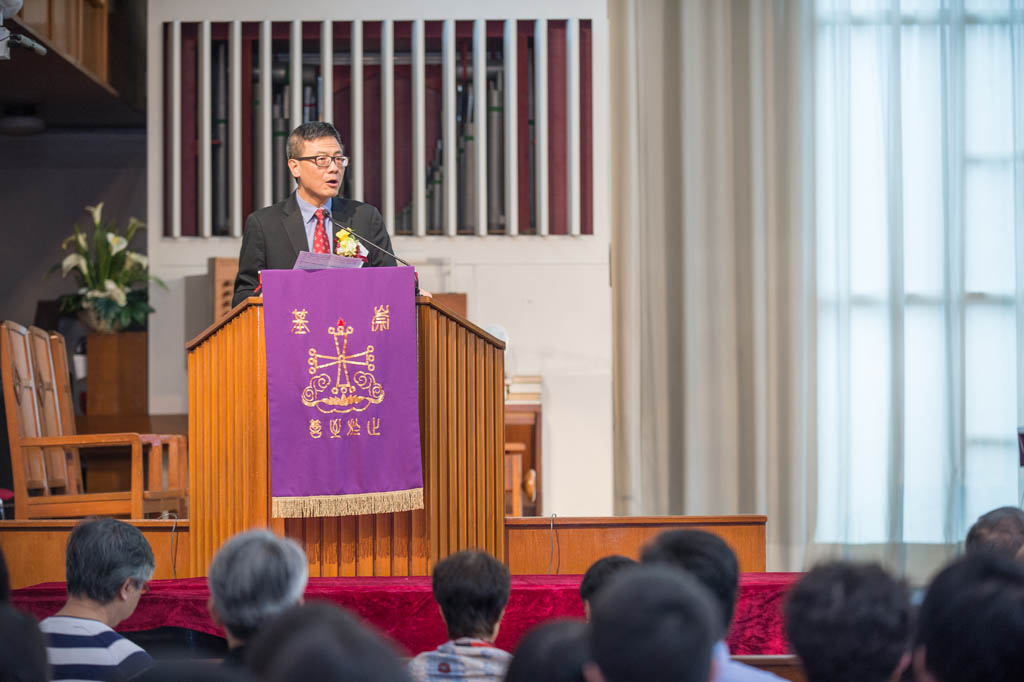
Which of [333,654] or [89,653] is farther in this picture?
[89,653]

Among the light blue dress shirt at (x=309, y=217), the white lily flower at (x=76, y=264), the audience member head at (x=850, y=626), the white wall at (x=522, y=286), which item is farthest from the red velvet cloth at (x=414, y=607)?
the white lily flower at (x=76, y=264)

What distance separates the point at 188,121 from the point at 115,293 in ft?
3.40

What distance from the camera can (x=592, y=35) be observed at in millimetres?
6645

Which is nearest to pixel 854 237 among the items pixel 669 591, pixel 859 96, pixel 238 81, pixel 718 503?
pixel 859 96

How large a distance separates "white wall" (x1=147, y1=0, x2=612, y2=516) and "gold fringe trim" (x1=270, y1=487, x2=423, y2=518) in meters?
3.12

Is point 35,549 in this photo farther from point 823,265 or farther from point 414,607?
point 823,265

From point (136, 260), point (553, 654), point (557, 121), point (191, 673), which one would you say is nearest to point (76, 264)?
point (136, 260)

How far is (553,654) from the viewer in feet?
5.27

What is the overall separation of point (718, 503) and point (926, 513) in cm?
129

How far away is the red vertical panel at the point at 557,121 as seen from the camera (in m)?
6.66

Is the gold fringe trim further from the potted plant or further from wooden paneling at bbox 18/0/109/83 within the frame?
wooden paneling at bbox 18/0/109/83

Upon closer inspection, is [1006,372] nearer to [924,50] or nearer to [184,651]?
[924,50]

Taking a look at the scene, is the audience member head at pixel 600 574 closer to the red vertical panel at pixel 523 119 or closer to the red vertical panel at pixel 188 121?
the red vertical panel at pixel 523 119

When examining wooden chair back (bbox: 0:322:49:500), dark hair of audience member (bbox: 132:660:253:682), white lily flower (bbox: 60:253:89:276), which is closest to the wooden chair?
wooden chair back (bbox: 0:322:49:500)
